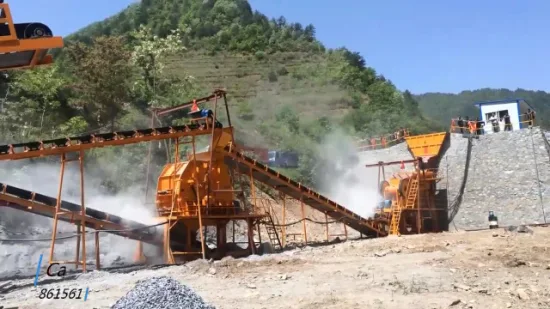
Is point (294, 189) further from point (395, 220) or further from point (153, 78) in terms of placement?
point (153, 78)

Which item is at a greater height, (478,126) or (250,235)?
(478,126)

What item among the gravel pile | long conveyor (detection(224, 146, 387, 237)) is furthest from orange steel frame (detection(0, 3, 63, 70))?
long conveyor (detection(224, 146, 387, 237))

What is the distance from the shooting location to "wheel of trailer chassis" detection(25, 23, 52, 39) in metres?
6.70

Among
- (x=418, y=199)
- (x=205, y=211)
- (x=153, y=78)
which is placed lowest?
(x=418, y=199)

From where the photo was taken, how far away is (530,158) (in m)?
22.7

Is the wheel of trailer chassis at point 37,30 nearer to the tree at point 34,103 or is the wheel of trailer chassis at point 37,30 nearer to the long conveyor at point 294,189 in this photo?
the long conveyor at point 294,189

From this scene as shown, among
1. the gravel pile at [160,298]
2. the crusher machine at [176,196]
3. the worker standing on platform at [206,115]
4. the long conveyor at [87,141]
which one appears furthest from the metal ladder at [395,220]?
the gravel pile at [160,298]

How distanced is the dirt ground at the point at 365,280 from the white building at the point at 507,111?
38.5ft

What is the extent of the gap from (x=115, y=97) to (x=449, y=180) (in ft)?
59.8

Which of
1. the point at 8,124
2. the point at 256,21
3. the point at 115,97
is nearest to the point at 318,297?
the point at 8,124

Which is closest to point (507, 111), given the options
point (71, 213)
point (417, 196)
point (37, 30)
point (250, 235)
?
point (417, 196)

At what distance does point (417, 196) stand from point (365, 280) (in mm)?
12472

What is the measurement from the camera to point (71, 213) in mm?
13711

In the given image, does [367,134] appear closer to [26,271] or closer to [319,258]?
[319,258]
